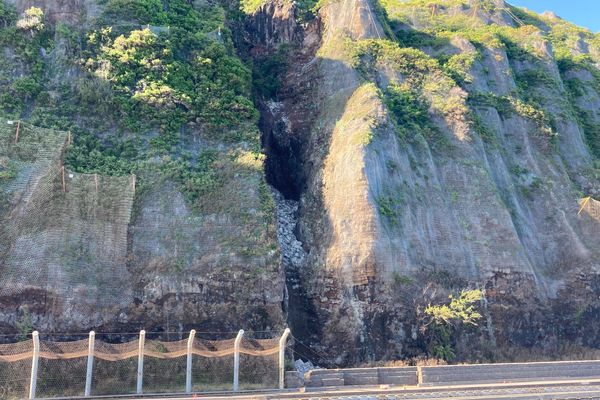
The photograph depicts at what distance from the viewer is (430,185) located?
98.3ft

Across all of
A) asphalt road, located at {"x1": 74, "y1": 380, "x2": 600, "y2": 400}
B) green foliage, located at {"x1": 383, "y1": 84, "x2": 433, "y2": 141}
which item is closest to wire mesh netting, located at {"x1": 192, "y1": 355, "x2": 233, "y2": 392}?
asphalt road, located at {"x1": 74, "y1": 380, "x2": 600, "y2": 400}

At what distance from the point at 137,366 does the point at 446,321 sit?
1239 centimetres

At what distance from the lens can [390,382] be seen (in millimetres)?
21438

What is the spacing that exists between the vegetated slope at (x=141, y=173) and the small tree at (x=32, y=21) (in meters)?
0.05

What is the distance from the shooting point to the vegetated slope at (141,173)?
2195cm

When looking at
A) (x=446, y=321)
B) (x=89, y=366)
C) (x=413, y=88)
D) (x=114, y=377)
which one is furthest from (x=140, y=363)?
(x=413, y=88)

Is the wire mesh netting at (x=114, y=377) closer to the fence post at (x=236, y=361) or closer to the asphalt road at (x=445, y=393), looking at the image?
the asphalt road at (x=445, y=393)

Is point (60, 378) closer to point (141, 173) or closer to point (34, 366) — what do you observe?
point (34, 366)

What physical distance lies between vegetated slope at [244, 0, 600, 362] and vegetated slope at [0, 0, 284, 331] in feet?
11.9

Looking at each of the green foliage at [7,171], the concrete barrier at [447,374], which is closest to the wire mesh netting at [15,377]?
the green foliage at [7,171]

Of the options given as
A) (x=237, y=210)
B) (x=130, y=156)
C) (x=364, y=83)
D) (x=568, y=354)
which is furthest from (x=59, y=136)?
(x=568, y=354)

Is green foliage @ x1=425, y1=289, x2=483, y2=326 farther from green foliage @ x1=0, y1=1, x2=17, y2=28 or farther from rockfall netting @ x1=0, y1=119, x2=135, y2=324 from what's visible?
green foliage @ x1=0, y1=1, x2=17, y2=28

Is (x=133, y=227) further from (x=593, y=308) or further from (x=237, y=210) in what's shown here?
(x=593, y=308)

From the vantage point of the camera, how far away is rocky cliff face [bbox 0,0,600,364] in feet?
77.6
